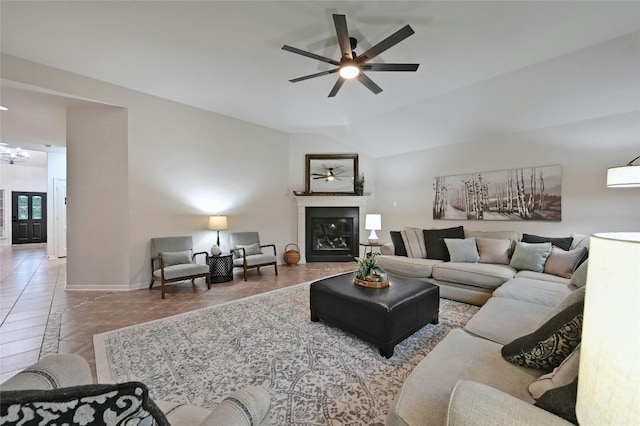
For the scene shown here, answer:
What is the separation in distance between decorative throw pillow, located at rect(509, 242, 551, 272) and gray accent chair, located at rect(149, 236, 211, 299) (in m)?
4.45

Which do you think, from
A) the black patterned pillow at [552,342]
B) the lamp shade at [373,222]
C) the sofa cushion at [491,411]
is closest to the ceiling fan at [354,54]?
the black patterned pillow at [552,342]

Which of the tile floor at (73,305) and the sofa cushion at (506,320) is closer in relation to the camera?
the sofa cushion at (506,320)

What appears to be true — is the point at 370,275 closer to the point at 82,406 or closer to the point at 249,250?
the point at 82,406

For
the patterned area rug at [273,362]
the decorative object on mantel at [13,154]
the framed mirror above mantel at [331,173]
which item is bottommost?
the patterned area rug at [273,362]

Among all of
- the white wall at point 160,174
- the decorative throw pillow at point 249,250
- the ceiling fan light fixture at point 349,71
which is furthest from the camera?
the decorative throw pillow at point 249,250

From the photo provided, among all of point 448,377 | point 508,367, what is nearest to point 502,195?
point 508,367

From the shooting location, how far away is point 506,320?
6.32 ft

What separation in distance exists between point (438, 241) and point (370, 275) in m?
1.99

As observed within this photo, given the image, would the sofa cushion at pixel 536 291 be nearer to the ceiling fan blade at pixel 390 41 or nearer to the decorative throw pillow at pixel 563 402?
the decorative throw pillow at pixel 563 402

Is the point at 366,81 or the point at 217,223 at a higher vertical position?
the point at 366,81

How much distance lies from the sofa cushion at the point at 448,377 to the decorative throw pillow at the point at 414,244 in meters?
2.68

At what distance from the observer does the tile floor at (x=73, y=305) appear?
232 cm

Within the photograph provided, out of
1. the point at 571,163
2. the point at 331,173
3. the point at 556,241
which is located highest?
the point at 331,173

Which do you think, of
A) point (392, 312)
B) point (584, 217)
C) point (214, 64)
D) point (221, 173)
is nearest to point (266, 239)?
point (221, 173)
